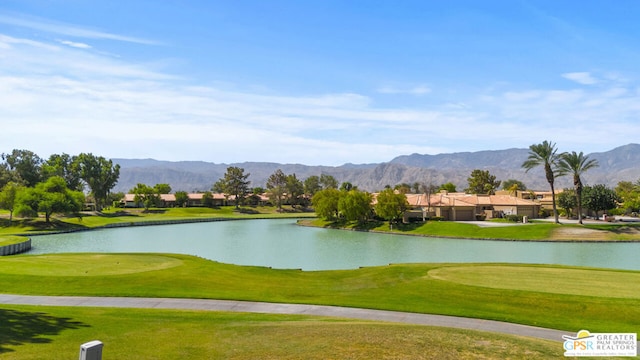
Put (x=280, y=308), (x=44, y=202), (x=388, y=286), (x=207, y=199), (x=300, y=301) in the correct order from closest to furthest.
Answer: (x=280, y=308)
(x=300, y=301)
(x=388, y=286)
(x=44, y=202)
(x=207, y=199)

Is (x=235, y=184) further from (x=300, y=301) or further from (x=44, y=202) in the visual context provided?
(x=300, y=301)

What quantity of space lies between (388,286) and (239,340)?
52.4ft

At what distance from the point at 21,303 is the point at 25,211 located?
8984 centimetres

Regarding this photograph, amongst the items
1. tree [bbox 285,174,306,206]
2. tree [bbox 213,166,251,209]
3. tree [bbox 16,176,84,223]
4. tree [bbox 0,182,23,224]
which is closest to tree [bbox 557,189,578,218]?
tree [bbox 285,174,306,206]

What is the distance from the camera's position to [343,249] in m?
70.2

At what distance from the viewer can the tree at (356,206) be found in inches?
4359

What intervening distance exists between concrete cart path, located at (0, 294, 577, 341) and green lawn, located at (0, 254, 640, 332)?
969mm

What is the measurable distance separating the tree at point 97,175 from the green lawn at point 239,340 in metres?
145

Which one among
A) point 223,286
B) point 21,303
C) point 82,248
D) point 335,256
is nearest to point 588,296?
point 223,286

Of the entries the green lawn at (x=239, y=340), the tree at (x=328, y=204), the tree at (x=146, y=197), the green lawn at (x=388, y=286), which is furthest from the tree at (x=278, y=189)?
the green lawn at (x=239, y=340)

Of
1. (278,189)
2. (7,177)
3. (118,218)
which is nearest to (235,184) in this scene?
(278,189)

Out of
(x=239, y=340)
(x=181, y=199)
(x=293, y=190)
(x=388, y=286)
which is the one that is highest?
(x=293, y=190)

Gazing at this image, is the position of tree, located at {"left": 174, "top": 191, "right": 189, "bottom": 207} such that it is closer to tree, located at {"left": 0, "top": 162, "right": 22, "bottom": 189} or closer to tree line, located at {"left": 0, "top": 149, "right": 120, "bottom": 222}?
tree line, located at {"left": 0, "top": 149, "right": 120, "bottom": 222}

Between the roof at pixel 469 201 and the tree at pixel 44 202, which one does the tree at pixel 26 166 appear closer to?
the tree at pixel 44 202
